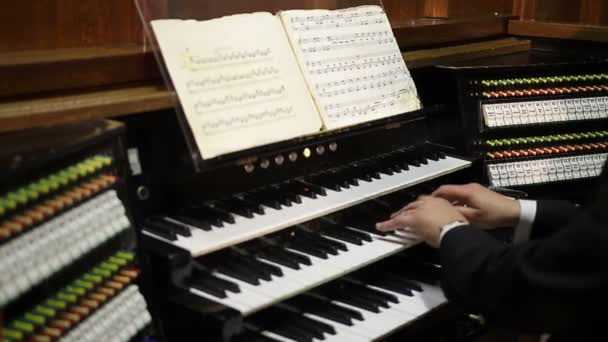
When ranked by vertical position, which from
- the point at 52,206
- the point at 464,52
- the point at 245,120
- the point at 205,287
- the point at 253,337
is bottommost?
the point at 253,337

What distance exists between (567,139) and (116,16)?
1.94 m

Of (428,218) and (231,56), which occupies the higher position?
(231,56)

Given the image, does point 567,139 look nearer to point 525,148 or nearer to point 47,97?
point 525,148

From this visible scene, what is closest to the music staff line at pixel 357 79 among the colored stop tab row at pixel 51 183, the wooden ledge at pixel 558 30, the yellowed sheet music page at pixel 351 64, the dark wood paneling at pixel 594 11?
the yellowed sheet music page at pixel 351 64

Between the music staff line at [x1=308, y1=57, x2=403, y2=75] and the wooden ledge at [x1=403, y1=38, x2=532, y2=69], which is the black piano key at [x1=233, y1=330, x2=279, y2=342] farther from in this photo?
the wooden ledge at [x1=403, y1=38, x2=532, y2=69]

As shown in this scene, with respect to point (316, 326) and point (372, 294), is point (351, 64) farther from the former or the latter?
point (316, 326)

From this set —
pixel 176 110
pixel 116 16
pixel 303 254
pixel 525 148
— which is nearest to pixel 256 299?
pixel 303 254

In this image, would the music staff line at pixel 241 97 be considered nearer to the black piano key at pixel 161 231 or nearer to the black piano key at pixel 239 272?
the black piano key at pixel 161 231

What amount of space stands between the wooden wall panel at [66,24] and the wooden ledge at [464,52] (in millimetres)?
1098

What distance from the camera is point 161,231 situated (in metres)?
2.23

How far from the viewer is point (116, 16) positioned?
292cm

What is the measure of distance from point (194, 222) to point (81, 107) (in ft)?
1.49

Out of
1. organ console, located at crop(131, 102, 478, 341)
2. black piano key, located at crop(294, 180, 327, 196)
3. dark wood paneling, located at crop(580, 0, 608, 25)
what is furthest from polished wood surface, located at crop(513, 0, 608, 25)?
black piano key, located at crop(294, 180, 327, 196)

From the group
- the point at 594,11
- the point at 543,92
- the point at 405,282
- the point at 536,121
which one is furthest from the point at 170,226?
the point at 594,11
